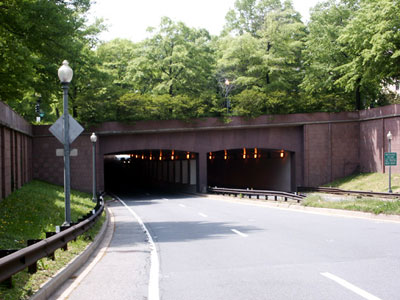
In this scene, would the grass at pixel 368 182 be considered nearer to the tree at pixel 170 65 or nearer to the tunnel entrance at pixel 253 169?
the tunnel entrance at pixel 253 169

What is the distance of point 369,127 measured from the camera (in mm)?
42531

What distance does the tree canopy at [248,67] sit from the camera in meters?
38.6

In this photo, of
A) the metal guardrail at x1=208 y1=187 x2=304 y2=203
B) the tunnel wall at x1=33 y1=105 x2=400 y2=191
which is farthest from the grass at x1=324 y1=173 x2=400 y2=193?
the metal guardrail at x1=208 y1=187 x2=304 y2=203

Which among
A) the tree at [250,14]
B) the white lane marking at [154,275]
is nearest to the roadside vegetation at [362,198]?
the white lane marking at [154,275]

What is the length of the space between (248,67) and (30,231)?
38662 mm

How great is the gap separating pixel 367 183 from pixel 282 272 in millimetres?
33587

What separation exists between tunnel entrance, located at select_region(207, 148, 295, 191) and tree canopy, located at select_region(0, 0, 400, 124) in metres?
6.19

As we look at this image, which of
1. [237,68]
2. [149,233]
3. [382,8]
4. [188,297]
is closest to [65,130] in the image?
[149,233]

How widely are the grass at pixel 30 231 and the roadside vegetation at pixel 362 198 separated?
11.4 metres

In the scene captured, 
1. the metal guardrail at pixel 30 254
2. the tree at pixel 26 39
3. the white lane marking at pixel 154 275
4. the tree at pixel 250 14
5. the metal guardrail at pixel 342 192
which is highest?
the tree at pixel 250 14

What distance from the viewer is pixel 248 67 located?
163 feet

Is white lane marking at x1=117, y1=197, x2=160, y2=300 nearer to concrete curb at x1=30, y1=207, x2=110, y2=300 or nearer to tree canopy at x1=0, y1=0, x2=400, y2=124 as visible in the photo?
concrete curb at x1=30, y1=207, x2=110, y2=300

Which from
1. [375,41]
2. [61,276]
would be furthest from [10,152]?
[375,41]

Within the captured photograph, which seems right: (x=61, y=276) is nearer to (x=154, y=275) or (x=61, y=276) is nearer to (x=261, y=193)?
(x=154, y=275)
